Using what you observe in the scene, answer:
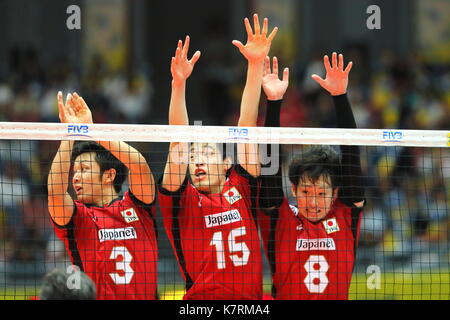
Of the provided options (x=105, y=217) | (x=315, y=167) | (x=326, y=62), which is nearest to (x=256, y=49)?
(x=326, y=62)

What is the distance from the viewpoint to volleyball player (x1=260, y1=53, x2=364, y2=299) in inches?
290

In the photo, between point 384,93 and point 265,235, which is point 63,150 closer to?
point 265,235

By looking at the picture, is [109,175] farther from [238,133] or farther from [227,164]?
[238,133]

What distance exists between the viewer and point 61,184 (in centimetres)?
715

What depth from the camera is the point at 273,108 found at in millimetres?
7434

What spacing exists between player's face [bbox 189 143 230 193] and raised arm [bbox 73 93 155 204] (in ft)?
1.35

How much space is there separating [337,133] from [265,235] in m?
1.15

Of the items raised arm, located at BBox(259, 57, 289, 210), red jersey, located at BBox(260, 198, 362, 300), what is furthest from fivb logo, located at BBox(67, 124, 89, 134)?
red jersey, located at BBox(260, 198, 362, 300)

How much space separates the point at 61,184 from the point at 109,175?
55 centimetres

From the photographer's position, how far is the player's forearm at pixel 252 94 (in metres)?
7.39

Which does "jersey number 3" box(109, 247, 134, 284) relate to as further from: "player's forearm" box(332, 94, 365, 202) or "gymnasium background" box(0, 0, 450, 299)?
"gymnasium background" box(0, 0, 450, 299)

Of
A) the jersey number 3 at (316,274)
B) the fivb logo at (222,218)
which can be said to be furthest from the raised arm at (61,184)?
the jersey number 3 at (316,274)

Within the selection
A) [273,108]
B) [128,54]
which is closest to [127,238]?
[273,108]

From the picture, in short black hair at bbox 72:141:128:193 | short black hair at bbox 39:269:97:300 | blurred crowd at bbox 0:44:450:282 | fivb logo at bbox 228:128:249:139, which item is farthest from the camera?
blurred crowd at bbox 0:44:450:282
